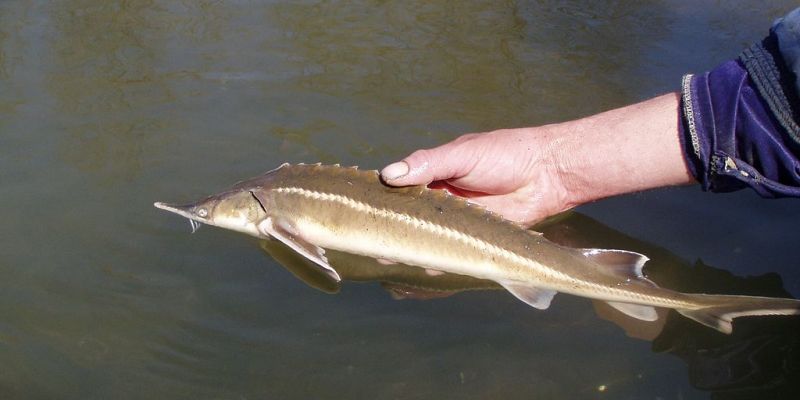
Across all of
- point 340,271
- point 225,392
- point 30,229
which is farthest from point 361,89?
point 225,392

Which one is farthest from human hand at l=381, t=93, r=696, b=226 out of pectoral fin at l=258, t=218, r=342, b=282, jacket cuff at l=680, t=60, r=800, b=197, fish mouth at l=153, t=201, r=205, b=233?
fish mouth at l=153, t=201, r=205, b=233

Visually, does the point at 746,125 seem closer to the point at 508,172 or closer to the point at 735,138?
the point at 735,138

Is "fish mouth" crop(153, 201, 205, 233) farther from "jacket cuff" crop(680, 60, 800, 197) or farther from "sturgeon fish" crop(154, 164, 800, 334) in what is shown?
"jacket cuff" crop(680, 60, 800, 197)

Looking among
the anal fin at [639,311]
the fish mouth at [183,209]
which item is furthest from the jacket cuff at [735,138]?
the fish mouth at [183,209]

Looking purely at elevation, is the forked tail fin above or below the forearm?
below

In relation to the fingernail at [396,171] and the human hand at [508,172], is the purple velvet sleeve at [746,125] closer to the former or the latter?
the human hand at [508,172]
